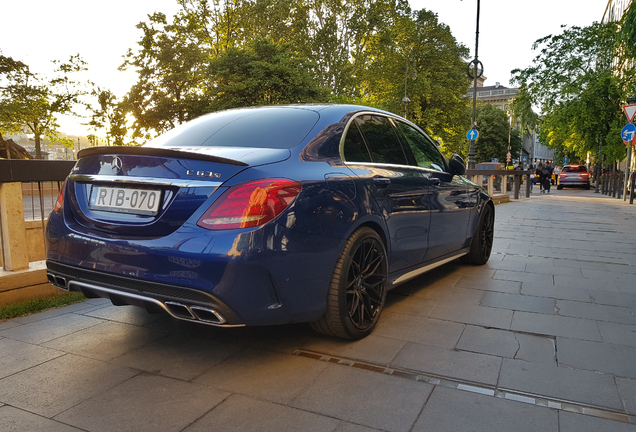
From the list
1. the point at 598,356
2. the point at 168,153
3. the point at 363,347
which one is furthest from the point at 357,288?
the point at 598,356

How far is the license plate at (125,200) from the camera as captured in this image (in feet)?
9.34

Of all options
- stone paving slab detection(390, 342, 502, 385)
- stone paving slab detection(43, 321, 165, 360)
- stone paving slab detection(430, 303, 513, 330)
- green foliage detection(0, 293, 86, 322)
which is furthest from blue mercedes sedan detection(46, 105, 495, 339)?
green foliage detection(0, 293, 86, 322)

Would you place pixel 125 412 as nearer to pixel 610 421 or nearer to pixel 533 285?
pixel 610 421

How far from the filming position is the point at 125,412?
8.31 ft

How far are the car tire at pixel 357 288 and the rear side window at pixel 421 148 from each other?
1278 millimetres

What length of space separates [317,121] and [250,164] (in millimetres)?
862

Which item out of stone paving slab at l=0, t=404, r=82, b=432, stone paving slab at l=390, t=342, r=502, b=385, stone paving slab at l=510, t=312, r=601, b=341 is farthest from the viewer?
stone paving slab at l=510, t=312, r=601, b=341

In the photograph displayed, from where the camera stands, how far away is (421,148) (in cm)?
484

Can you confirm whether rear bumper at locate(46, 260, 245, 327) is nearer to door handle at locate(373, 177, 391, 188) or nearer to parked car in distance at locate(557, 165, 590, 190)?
door handle at locate(373, 177, 391, 188)

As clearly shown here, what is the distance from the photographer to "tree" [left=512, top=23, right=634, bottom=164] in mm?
33469

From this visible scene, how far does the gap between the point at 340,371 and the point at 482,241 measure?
3.90 m

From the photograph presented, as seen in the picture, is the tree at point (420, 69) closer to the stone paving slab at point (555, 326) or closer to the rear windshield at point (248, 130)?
the stone paving slab at point (555, 326)

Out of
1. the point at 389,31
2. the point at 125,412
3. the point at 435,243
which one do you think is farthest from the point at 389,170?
the point at 389,31

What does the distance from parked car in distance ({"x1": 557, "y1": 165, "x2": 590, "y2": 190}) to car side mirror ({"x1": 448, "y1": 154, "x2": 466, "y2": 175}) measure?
3689cm
